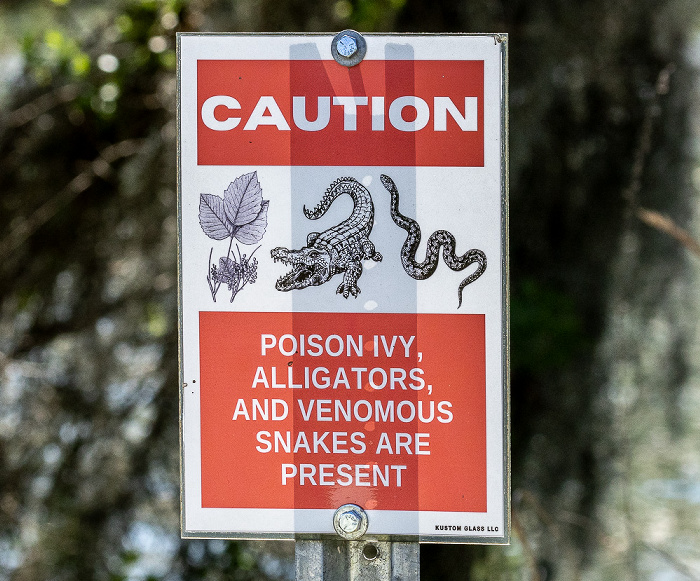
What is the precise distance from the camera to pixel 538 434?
1.95 meters

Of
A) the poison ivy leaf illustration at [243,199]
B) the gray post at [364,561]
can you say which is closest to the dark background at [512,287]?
the gray post at [364,561]

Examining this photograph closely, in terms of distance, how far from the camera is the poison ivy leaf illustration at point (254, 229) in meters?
0.97

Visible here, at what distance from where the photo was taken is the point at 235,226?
965 millimetres

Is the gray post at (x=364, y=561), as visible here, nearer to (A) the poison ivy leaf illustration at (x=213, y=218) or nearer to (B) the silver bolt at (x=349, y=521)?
(B) the silver bolt at (x=349, y=521)

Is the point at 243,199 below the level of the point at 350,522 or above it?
above

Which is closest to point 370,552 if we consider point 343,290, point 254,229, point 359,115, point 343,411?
point 343,411

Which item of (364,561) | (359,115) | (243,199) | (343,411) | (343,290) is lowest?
(364,561)

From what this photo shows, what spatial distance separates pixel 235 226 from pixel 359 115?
0.75 ft

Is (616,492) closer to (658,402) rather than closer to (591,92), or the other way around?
(658,402)

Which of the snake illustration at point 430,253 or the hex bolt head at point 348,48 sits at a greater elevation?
the hex bolt head at point 348,48

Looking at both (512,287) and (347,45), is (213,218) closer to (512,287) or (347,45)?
(347,45)

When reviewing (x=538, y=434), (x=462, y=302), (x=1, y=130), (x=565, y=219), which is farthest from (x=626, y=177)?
(x=1, y=130)

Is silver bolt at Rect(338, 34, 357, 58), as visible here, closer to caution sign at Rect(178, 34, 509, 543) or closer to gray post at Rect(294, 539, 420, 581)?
caution sign at Rect(178, 34, 509, 543)

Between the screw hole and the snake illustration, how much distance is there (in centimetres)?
37
